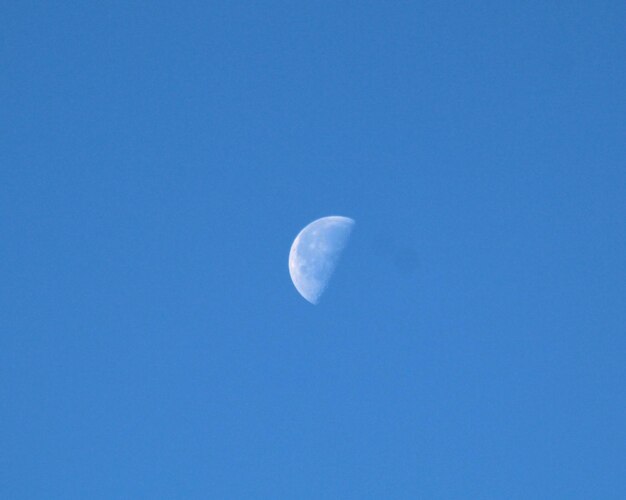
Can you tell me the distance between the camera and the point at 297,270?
6930 mm

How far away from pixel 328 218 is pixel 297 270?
4.44 feet

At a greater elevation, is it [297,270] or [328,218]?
[328,218]

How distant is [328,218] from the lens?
7.14 m
